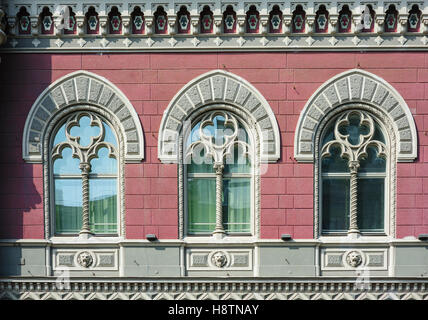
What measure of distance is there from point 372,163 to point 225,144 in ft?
9.20

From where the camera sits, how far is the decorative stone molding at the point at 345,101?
33.8 feet

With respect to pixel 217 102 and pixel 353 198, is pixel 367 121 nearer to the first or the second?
pixel 353 198

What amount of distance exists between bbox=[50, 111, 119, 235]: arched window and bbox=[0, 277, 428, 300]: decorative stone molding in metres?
1.06

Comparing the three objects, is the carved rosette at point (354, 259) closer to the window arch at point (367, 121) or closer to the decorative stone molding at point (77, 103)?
the window arch at point (367, 121)

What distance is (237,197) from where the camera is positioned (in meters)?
10.6

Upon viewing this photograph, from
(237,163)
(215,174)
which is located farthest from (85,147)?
(237,163)

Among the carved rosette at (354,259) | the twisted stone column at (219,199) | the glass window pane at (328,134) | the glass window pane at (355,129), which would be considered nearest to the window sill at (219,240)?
the twisted stone column at (219,199)

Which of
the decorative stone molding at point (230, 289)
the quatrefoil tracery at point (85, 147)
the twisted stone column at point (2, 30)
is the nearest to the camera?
the twisted stone column at point (2, 30)

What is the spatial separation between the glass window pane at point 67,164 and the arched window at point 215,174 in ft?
6.89

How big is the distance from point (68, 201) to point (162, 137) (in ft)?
7.26

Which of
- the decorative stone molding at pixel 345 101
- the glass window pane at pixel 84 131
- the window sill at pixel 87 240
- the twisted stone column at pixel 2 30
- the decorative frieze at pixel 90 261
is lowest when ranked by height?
the decorative frieze at pixel 90 261

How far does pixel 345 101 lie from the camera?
10344 mm
